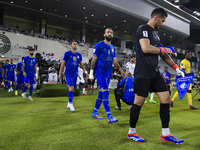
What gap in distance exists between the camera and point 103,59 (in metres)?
3.43

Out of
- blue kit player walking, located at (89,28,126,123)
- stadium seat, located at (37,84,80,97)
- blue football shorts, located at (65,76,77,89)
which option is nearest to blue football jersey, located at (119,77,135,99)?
blue kit player walking, located at (89,28,126,123)

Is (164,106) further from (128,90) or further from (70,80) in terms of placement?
(70,80)

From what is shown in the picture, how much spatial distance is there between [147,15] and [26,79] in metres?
23.0

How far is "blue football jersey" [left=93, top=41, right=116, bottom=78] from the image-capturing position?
3422mm

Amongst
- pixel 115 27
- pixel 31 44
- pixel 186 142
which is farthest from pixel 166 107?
pixel 115 27

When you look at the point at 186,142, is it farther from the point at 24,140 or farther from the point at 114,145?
the point at 24,140

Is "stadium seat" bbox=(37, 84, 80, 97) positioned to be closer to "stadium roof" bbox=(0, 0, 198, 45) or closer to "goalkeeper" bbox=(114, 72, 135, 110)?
"goalkeeper" bbox=(114, 72, 135, 110)

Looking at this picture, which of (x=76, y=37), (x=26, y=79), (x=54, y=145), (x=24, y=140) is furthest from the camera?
(x=76, y=37)

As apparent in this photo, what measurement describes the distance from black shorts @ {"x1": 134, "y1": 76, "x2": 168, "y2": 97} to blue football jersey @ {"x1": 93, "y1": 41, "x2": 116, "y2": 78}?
4.10ft

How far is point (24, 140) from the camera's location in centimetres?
218

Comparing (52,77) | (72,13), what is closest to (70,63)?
(52,77)

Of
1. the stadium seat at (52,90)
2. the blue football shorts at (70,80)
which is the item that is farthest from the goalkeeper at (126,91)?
the stadium seat at (52,90)

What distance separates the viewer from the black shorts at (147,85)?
2.19m

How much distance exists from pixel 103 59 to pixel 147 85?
4.75 ft
